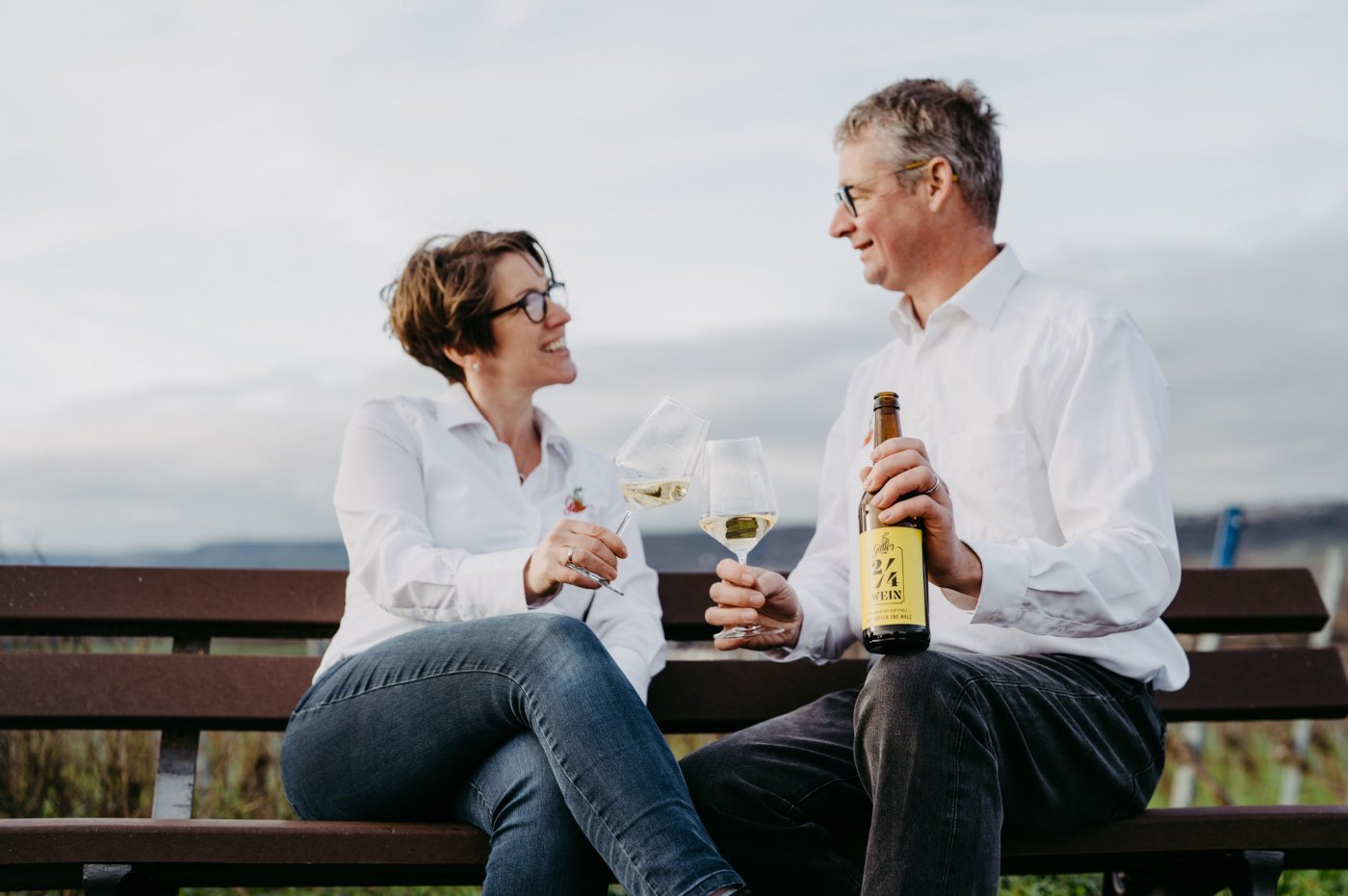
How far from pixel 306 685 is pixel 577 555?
1.23m

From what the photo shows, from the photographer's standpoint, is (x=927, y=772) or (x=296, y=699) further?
(x=296, y=699)

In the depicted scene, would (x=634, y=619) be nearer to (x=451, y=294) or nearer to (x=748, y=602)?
(x=748, y=602)

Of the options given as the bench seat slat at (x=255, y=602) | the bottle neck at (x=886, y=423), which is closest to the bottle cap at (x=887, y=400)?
the bottle neck at (x=886, y=423)

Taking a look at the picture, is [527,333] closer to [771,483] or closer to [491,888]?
[771,483]

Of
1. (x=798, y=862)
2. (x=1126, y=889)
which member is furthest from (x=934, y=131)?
(x=1126, y=889)

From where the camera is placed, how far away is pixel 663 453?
2586 millimetres

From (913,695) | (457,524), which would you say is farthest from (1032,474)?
(457,524)

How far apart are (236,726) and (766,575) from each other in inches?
64.3

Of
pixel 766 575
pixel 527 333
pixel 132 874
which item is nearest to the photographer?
pixel 132 874

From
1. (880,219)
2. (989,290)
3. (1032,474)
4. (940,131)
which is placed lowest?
(1032,474)

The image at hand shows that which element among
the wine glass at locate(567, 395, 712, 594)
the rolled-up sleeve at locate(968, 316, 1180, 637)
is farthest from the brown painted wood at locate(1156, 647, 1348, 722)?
the wine glass at locate(567, 395, 712, 594)

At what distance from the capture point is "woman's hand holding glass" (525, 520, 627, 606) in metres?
2.50

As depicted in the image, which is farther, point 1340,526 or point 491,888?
point 1340,526

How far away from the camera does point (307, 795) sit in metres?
2.70
